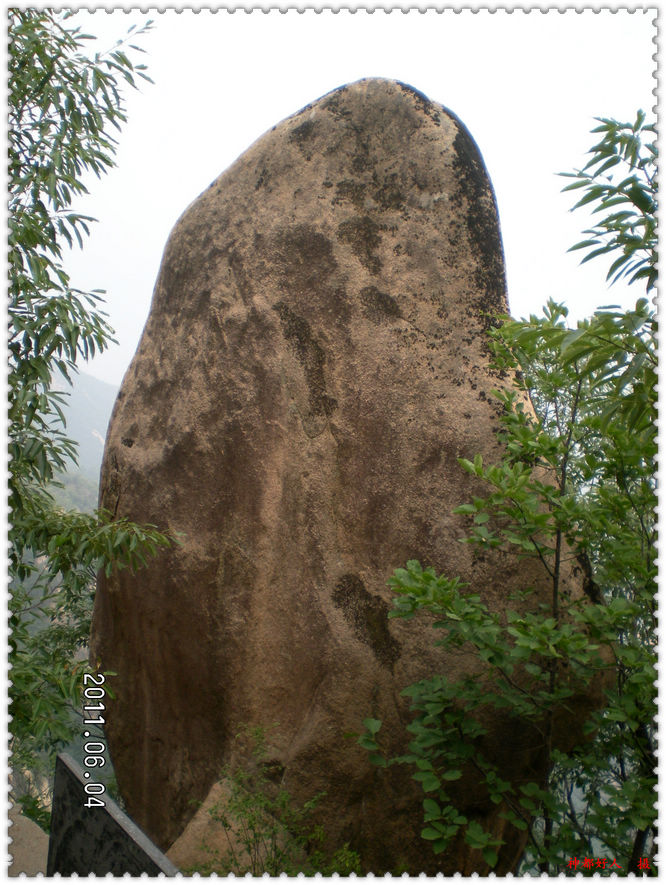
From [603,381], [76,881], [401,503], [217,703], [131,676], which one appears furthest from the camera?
[131,676]

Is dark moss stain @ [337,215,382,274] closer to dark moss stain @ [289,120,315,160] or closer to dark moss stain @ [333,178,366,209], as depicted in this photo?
dark moss stain @ [333,178,366,209]

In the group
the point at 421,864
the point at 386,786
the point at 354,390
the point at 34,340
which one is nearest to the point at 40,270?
the point at 34,340

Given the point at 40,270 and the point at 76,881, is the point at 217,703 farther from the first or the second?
the point at 40,270

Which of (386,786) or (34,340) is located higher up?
(34,340)

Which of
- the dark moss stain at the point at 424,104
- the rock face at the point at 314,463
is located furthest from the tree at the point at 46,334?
the dark moss stain at the point at 424,104

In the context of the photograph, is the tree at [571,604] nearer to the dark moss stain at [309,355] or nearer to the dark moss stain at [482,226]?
the dark moss stain at [482,226]

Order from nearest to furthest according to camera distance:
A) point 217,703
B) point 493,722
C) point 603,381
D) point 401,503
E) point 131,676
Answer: point 603,381, point 493,722, point 401,503, point 217,703, point 131,676

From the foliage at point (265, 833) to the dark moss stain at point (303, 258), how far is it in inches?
82.8


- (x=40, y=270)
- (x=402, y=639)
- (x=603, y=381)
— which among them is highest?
(x=40, y=270)

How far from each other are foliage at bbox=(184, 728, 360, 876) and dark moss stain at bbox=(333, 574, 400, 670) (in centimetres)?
61

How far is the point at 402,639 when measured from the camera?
2.94 meters

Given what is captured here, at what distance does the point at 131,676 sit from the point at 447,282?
266 centimetres

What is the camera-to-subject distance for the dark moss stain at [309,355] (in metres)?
3.26

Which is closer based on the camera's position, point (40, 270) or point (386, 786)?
point (386, 786)
